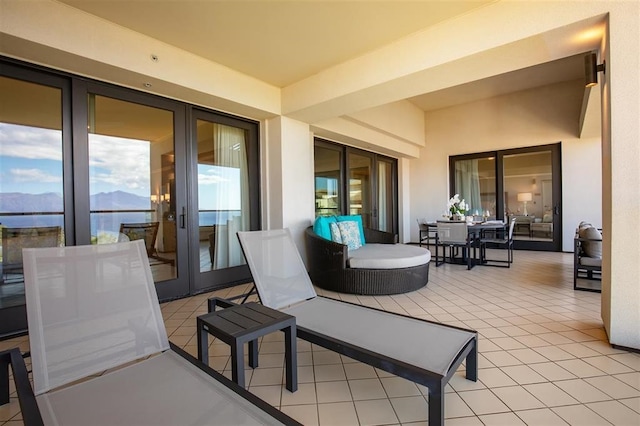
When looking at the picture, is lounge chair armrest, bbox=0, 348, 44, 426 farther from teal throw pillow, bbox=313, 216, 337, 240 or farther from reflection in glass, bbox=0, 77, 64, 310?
teal throw pillow, bbox=313, 216, 337, 240

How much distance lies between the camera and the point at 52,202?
9.46 feet

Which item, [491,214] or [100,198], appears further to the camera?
[491,214]

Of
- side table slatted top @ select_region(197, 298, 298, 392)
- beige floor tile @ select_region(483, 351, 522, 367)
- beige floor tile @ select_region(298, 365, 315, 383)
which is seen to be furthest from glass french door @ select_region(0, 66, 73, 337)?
beige floor tile @ select_region(483, 351, 522, 367)

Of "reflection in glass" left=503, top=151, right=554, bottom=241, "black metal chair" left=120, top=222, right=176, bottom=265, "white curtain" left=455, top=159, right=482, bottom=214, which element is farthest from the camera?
"white curtain" left=455, top=159, right=482, bottom=214

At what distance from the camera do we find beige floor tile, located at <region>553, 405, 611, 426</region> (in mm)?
1527

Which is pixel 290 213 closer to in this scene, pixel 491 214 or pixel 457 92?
pixel 457 92

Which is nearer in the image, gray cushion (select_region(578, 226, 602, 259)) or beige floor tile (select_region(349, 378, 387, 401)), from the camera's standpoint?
beige floor tile (select_region(349, 378, 387, 401))

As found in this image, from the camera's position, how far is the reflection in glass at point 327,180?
5.84m

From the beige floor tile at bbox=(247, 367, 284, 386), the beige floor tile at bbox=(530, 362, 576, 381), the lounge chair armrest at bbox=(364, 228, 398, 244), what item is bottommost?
the beige floor tile at bbox=(247, 367, 284, 386)

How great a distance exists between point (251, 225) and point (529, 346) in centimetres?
362

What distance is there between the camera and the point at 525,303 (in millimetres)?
3363

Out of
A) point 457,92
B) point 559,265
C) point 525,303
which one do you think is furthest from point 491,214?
point 525,303

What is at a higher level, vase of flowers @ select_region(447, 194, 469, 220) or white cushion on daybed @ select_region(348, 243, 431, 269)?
vase of flowers @ select_region(447, 194, 469, 220)

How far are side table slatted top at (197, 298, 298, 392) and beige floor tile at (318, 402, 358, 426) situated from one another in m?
0.25
